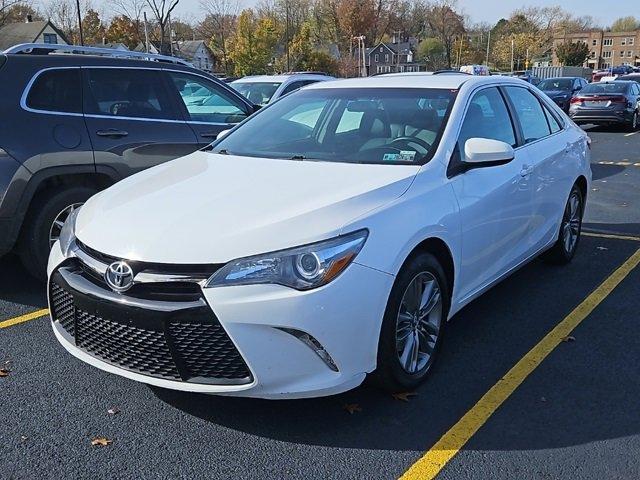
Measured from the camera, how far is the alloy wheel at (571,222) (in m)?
5.73

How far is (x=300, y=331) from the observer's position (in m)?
2.83

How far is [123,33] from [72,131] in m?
72.8

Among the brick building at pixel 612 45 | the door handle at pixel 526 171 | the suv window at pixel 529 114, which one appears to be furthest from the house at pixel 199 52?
the door handle at pixel 526 171

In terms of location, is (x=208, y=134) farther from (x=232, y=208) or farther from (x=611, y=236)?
(x=611, y=236)

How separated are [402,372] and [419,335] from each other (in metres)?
0.26

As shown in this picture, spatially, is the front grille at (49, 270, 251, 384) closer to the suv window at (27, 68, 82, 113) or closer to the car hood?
the car hood

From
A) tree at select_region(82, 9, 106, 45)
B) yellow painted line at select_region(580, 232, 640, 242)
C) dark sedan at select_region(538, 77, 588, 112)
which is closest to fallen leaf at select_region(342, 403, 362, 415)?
yellow painted line at select_region(580, 232, 640, 242)

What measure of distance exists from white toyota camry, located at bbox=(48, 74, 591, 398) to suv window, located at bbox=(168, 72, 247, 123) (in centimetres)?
170

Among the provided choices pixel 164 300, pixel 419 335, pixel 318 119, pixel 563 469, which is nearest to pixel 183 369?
pixel 164 300

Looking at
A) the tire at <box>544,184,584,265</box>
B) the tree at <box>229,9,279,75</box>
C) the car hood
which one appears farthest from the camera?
the tree at <box>229,9,279,75</box>

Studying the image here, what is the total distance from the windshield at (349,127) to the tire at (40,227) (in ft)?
Result: 4.31

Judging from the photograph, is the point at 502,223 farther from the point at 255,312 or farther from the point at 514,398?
the point at 255,312

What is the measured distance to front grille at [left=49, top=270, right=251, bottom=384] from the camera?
2861mm

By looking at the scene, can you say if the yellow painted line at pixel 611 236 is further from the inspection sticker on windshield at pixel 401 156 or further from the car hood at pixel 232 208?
the car hood at pixel 232 208
